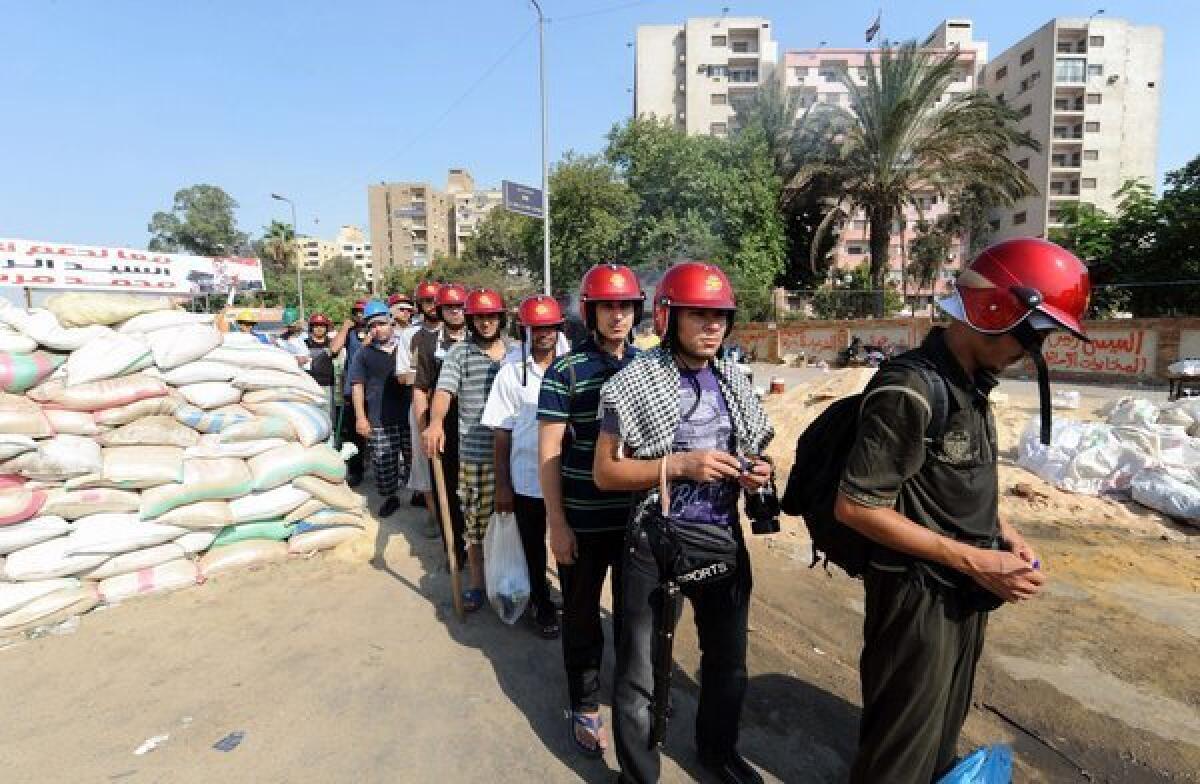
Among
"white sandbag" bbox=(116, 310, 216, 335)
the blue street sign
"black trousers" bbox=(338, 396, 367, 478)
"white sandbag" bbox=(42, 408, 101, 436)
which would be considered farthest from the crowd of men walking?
the blue street sign

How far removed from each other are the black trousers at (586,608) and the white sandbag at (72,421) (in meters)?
2.81

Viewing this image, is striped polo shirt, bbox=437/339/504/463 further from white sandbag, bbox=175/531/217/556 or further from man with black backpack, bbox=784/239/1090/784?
man with black backpack, bbox=784/239/1090/784

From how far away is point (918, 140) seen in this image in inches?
695

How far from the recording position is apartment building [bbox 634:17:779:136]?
4712cm

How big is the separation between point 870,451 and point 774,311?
21.1 metres

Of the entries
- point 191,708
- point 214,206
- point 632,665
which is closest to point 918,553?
point 632,665

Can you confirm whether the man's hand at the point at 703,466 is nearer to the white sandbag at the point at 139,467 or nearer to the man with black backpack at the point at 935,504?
the man with black backpack at the point at 935,504

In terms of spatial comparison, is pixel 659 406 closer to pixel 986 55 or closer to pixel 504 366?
pixel 504 366

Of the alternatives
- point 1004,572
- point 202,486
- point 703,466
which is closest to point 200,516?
point 202,486

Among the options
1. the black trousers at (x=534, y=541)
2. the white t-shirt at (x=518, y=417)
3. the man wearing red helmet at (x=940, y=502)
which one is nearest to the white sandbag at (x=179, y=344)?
the white t-shirt at (x=518, y=417)

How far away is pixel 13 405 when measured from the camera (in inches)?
123

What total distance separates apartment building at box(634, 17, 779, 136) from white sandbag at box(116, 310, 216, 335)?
47523 mm

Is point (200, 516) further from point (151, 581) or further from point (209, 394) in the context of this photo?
point (209, 394)

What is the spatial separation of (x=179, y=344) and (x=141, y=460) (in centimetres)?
76
